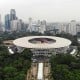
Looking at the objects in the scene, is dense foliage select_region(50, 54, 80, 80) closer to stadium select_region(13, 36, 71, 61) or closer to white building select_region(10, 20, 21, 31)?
stadium select_region(13, 36, 71, 61)

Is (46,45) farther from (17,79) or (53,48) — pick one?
(17,79)

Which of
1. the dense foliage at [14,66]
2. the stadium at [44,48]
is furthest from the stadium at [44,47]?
the dense foliage at [14,66]

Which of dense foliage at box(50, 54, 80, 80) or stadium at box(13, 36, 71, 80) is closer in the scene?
dense foliage at box(50, 54, 80, 80)

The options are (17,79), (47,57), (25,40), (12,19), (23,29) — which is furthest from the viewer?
(12,19)

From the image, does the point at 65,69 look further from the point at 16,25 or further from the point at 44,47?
the point at 16,25

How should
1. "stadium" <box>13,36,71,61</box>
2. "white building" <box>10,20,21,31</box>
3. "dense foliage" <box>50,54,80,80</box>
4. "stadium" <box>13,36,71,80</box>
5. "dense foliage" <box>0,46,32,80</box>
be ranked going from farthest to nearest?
"white building" <box>10,20,21,31</box>
"stadium" <box>13,36,71,61</box>
"stadium" <box>13,36,71,80</box>
"dense foliage" <box>0,46,32,80</box>
"dense foliage" <box>50,54,80,80</box>

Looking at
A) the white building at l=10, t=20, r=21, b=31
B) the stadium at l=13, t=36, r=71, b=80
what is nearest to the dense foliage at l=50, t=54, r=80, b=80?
the stadium at l=13, t=36, r=71, b=80

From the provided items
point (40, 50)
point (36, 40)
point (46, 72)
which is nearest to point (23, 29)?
point (36, 40)
